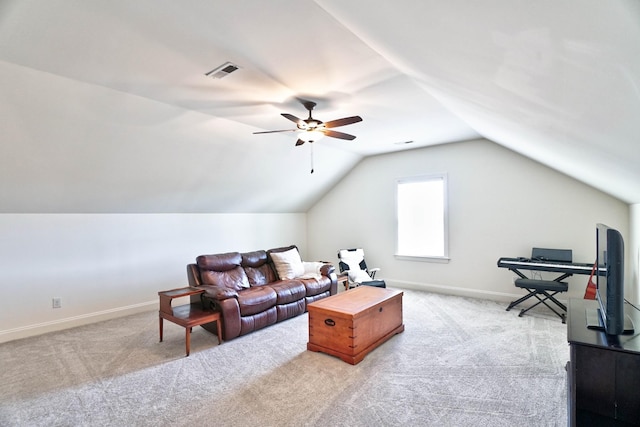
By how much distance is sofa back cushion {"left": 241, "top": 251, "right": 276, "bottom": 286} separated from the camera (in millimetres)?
4648

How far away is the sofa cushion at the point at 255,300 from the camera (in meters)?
3.74

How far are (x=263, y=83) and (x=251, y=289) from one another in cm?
259

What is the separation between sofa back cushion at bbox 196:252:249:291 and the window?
3.05 meters

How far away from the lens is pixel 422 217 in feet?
19.0

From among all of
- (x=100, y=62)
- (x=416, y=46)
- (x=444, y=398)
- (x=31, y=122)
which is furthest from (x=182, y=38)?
(x=444, y=398)

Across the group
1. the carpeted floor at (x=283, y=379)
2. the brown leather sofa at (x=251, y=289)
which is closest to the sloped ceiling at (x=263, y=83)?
the brown leather sofa at (x=251, y=289)

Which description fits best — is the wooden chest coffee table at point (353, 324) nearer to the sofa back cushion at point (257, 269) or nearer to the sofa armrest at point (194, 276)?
the sofa back cushion at point (257, 269)

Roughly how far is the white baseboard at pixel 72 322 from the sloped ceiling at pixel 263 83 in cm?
142

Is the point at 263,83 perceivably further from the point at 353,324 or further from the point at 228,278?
the point at 228,278

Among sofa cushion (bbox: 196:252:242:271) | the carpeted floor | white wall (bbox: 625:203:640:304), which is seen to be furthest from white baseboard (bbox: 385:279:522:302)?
sofa cushion (bbox: 196:252:242:271)

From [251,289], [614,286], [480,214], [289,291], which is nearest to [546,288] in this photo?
[480,214]

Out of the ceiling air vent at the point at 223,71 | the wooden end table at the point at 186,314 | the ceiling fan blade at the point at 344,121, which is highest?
the ceiling air vent at the point at 223,71

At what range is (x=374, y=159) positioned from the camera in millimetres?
6336

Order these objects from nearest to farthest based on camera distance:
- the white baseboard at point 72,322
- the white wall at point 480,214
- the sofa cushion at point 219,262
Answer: the white baseboard at point 72,322 → the sofa cushion at point 219,262 → the white wall at point 480,214
